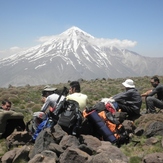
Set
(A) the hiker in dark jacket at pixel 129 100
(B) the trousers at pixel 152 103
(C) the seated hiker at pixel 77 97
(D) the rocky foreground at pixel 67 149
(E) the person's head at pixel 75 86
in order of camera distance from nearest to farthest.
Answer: (D) the rocky foreground at pixel 67 149, (C) the seated hiker at pixel 77 97, (E) the person's head at pixel 75 86, (A) the hiker in dark jacket at pixel 129 100, (B) the trousers at pixel 152 103

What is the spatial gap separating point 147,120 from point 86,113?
2.95 m

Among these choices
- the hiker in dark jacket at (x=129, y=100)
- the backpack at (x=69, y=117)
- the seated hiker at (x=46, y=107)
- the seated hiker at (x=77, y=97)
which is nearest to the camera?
the backpack at (x=69, y=117)

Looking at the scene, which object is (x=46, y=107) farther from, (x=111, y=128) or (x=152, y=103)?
(x=152, y=103)

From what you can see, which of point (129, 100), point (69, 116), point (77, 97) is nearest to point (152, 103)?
point (129, 100)

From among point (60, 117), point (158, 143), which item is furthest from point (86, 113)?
point (158, 143)

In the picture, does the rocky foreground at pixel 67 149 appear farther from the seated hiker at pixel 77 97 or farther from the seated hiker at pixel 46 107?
the seated hiker at pixel 77 97

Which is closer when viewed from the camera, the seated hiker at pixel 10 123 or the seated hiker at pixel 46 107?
the seated hiker at pixel 10 123

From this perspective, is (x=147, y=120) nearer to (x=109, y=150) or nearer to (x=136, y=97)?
(x=136, y=97)

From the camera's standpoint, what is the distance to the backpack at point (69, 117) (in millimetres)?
8648

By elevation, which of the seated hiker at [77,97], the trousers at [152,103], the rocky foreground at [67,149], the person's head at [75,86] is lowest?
the rocky foreground at [67,149]

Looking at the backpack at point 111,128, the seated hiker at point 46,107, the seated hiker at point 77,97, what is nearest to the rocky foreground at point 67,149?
the backpack at point 111,128

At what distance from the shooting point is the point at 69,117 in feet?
28.5

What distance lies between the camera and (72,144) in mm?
7730

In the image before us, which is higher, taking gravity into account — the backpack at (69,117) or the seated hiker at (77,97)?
the seated hiker at (77,97)
